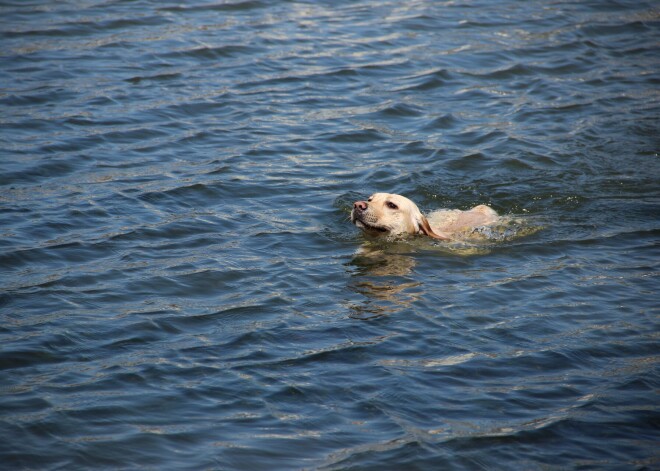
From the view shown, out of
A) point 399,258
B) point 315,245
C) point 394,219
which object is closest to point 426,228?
point 394,219

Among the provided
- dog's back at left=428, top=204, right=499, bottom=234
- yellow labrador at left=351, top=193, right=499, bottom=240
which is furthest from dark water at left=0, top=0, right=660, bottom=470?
dog's back at left=428, top=204, right=499, bottom=234

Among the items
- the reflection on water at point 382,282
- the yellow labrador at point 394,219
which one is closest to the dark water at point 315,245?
the reflection on water at point 382,282

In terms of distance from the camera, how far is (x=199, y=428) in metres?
5.88

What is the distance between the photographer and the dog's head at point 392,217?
30.9 feet

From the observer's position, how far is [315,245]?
933cm

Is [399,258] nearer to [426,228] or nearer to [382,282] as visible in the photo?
[426,228]

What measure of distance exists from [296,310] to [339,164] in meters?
4.25

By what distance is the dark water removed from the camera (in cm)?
594

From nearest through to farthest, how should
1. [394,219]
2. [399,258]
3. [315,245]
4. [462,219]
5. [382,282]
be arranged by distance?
[382,282] < [399,258] < [315,245] < [394,219] < [462,219]

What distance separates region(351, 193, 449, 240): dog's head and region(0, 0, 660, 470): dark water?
192mm

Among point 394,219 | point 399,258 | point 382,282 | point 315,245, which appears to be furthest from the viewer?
point 394,219

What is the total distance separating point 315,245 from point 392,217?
90 centimetres

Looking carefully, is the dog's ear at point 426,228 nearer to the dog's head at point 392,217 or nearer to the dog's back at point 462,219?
the dog's head at point 392,217

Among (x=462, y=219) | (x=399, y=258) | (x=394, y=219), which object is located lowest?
(x=399, y=258)
